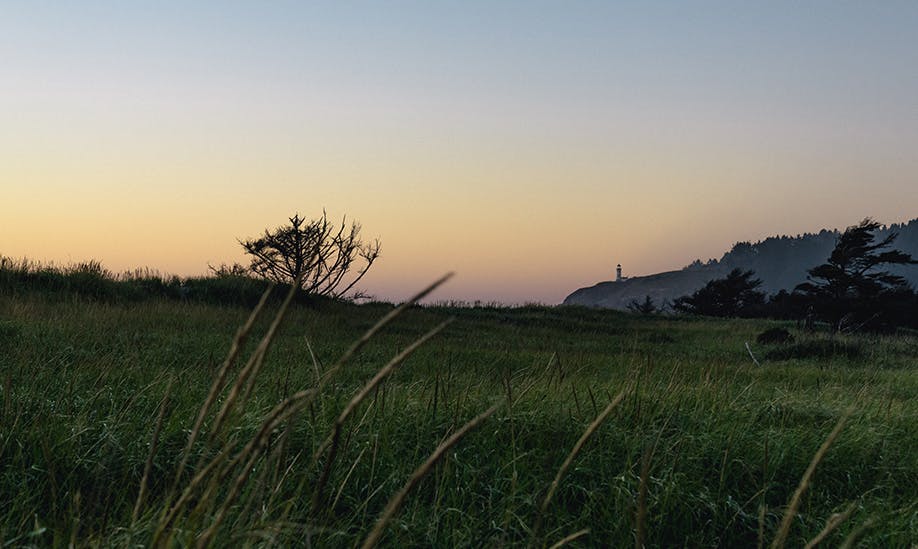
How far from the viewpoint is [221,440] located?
153 inches

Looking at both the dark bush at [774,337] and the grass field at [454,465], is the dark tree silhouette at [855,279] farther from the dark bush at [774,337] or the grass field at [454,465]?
the grass field at [454,465]

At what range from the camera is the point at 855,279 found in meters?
33.7

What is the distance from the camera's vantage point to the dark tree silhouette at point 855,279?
108 ft

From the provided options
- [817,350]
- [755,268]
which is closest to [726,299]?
[817,350]

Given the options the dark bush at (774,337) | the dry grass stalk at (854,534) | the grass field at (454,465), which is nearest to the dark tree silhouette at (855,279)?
the dark bush at (774,337)

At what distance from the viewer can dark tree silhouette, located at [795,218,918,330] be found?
108ft

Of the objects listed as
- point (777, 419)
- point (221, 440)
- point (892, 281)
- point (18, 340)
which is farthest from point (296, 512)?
point (892, 281)

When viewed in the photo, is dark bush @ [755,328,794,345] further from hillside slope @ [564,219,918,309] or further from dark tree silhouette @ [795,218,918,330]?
hillside slope @ [564,219,918,309]

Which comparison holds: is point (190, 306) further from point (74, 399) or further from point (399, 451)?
point (399, 451)

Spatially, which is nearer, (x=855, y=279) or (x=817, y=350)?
(x=817, y=350)

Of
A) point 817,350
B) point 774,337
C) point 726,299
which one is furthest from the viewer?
point 726,299

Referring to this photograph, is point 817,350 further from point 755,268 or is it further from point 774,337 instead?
point 755,268

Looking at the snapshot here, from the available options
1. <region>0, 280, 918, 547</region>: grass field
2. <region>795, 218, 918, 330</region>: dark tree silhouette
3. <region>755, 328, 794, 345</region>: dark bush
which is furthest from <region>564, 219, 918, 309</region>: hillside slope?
<region>0, 280, 918, 547</region>: grass field

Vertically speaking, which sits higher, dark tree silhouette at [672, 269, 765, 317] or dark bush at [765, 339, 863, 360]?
dark tree silhouette at [672, 269, 765, 317]
